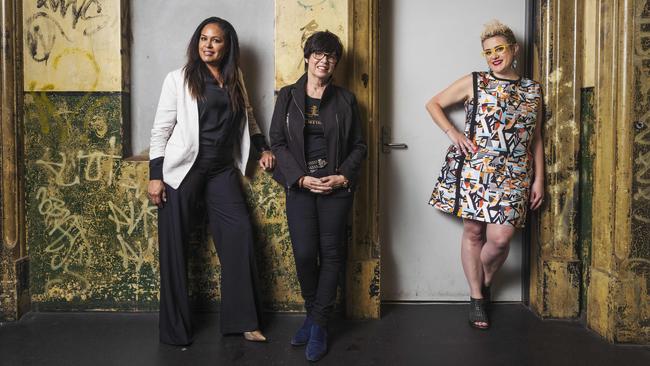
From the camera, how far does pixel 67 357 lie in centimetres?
319

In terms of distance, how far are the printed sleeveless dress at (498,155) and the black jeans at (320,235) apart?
2.66 ft

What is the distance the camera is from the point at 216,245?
3.62 metres

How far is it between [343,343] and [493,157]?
1469 millimetres

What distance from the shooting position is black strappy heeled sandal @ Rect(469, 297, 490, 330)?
12.1 feet

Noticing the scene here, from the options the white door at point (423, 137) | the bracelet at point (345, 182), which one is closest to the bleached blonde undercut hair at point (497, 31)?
the white door at point (423, 137)

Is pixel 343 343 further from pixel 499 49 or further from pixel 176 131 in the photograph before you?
pixel 499 49

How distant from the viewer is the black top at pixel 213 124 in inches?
135

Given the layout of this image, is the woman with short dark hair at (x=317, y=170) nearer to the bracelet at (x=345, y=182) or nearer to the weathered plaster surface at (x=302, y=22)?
the bracelet at (x=345, y=182)

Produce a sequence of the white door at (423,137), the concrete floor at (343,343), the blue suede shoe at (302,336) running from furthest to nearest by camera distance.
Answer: the white door at (423,137), the blue suede shoe at (302,336), the concrete floor at (343,343)

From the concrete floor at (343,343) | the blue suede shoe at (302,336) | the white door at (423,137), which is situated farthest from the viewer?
the white door at (423,137)

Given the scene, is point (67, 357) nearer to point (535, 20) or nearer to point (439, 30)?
point (439, 30)

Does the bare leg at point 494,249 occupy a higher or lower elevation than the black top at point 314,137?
lower

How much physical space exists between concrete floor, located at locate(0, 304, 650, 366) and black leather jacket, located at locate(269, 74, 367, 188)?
3.20 ft

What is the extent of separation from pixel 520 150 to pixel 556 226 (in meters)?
0.62
